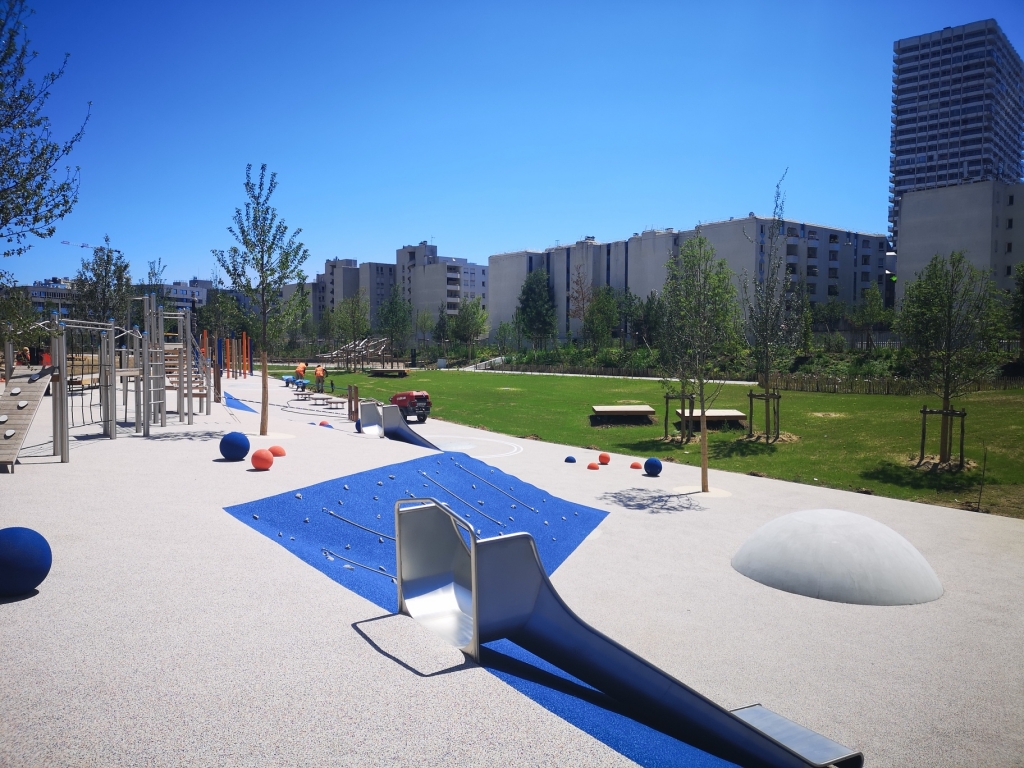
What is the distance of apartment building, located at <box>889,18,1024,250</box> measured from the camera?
157000mm

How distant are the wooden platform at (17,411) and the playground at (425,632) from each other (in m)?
0.49

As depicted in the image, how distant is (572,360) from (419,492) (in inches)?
2451

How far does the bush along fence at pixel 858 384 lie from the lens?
123 ft

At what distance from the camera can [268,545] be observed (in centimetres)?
973

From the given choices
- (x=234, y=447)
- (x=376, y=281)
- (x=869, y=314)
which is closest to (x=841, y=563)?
(x=234, y=447)

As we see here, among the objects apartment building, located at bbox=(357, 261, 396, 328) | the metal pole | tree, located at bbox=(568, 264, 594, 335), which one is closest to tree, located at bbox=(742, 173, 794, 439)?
the metal pole

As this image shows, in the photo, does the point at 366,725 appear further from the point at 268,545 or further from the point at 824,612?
the point at 824,612

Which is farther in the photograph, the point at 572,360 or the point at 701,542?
the point at 572,360

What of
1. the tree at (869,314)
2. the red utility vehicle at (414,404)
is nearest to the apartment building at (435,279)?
the tree at (869,314)

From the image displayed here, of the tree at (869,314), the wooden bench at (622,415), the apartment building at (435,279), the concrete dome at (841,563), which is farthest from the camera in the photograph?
the apartment building at (435,279)

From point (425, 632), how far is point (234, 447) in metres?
10.2

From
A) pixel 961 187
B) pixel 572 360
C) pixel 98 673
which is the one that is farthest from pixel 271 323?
pixel 961 187

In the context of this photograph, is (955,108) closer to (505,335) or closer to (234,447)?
(505,335)

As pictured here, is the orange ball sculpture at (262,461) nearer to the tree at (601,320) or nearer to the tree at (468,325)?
the tree at (601,320)
